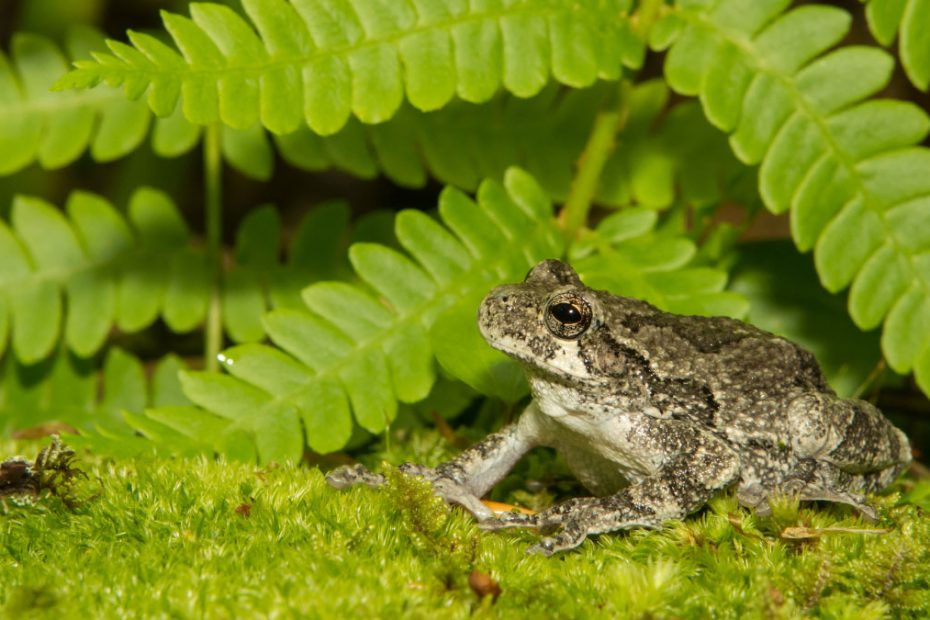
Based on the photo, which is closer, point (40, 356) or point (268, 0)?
point (268, 0)

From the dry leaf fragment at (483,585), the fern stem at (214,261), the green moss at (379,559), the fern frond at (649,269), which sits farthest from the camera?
the fern stem at (214,261)

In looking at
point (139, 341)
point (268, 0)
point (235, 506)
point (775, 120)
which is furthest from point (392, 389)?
point (139, 341)

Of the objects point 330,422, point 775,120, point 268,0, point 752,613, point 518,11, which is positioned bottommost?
point 752,613

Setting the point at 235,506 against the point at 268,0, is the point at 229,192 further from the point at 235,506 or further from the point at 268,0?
the point at 235,506

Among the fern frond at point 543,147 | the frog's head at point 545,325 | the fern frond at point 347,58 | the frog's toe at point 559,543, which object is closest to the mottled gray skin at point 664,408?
the frog's head at point 545,325

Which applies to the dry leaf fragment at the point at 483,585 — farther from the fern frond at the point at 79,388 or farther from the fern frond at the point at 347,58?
the fern frond at the point at 79,388

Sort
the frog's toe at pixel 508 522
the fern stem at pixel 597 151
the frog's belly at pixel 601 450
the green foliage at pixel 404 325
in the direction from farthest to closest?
Result: 1. the fern stem at pixel 597 151
2. the green foliage at pixel 404 325
3. the frog's belly at pixel 601 450
4. the frog's toe at pixel 508 522

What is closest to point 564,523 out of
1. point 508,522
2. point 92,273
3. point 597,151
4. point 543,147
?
point 508,522

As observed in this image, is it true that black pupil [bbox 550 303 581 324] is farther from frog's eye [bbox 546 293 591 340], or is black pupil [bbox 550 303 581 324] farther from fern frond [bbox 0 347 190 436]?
fern frond [bbox 0 347 190 436]
